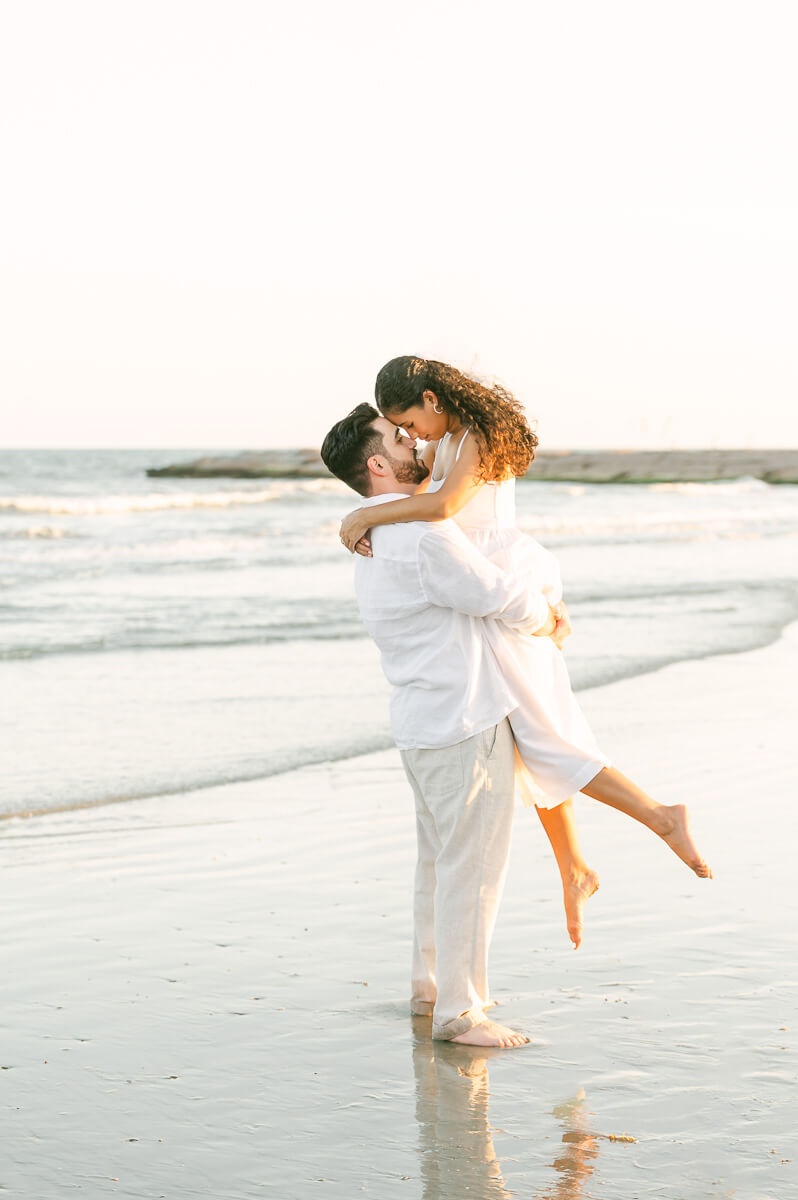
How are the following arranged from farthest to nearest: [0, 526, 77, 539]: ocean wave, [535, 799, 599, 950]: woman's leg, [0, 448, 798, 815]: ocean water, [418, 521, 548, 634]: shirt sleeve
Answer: [0, 526, 77, 539]: ocean wave
[0, 448, 798, 815]: ocean water
[535, 799, 599, 950]: woman's leg
[418, 521, 548, 634]: shirt sleeve

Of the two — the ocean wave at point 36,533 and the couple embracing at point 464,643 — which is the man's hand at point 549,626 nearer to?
the couple embracing at point 464,643

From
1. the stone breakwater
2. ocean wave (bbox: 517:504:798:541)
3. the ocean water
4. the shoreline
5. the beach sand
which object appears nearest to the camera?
the beach sand

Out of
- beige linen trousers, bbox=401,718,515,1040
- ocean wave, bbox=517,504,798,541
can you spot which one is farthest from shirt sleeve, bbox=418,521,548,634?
ocean wave, bbox=517,504,798,541

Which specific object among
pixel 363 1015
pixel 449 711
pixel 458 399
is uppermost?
pixel 458 399

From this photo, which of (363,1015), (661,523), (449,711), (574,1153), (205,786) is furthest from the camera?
(661,523)

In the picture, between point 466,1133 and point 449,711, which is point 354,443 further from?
point 466,1133

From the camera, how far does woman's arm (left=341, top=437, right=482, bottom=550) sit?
3.60 m

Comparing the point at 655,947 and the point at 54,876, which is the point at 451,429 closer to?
the point at 655,947

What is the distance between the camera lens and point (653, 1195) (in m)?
2.77

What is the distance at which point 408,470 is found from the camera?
3.80m

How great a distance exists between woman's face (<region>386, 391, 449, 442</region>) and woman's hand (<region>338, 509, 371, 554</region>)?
26cm

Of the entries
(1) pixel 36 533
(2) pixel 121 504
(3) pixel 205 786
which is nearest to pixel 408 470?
(3) pixel 205 786

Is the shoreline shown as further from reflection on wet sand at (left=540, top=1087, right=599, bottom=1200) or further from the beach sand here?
reflection on wet sand at (left=540, top=1087, right=599, bottom=1200)

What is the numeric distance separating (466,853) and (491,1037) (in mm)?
469
